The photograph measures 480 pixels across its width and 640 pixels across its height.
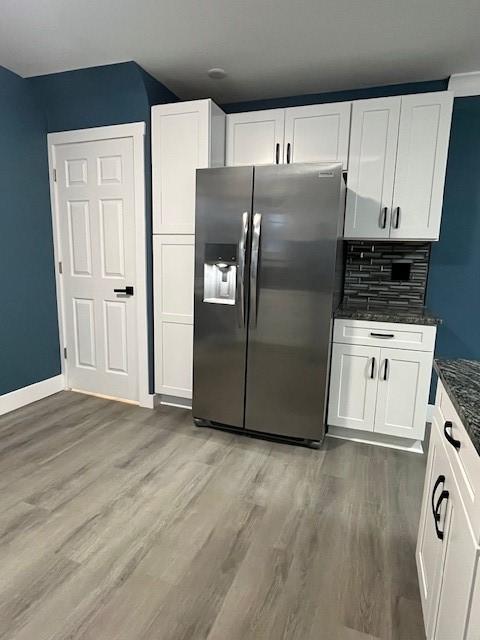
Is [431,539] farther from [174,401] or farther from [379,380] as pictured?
[174,401]

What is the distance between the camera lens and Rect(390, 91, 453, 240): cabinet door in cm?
251

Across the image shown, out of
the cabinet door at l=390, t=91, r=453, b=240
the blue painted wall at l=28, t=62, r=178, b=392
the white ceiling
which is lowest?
the cabinet door at l=390, t=91, r=453, b=240

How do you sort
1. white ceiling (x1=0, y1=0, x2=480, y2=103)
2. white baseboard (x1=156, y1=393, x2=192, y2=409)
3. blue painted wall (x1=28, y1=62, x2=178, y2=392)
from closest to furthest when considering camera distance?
white ceiling (x1=0, y1=0, x2=480, y2=103), blue painted wall (x1=28, y1=62, x2=178, y2=392), white baseboard (x1=156, y1=393, x2=192, y2=409)

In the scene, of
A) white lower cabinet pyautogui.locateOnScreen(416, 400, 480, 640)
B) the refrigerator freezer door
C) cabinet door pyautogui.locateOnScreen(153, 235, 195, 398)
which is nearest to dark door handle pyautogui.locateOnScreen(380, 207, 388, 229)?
the refrigerator freezer door

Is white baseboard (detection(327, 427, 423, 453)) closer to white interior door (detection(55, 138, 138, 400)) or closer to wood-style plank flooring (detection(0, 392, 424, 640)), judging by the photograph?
wood-style plank flooring (detection(0, 392, 424, 640))

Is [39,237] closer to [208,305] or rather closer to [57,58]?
[57,58]

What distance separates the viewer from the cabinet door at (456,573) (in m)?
0.88

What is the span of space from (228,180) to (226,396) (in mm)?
1504

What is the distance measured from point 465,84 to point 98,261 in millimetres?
3108

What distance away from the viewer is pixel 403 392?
254 cm

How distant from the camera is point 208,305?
8.86 feet

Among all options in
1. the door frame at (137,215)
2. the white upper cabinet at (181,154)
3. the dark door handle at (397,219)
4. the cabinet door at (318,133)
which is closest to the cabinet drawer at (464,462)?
the dark door handle at (397,219)

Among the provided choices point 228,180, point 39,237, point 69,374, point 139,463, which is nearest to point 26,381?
point 69,374

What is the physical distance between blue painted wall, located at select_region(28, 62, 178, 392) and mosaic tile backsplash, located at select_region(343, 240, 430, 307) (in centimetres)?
168
